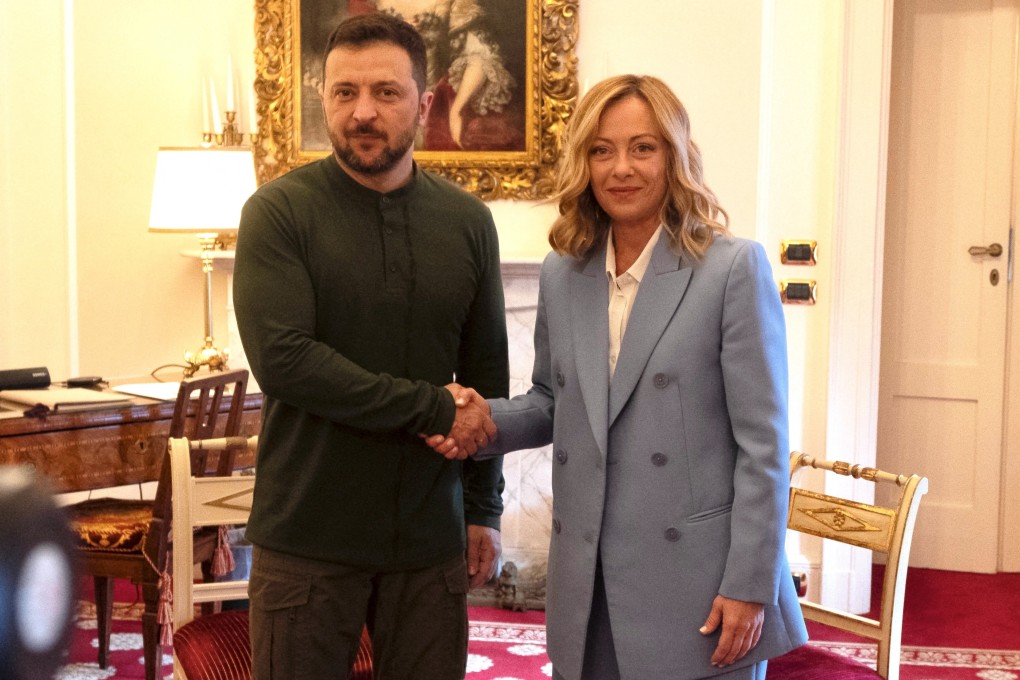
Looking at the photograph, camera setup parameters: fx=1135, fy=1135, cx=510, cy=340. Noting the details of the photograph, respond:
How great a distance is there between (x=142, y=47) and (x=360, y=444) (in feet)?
11.1

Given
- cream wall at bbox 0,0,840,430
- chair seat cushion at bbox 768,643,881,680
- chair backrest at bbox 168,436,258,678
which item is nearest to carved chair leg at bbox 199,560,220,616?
chair backrest at bbox 168,436,258,678

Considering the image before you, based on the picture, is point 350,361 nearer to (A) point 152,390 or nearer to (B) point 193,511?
(B) point 193,511

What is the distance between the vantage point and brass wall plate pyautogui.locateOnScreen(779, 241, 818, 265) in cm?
426

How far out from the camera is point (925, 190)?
4.83m

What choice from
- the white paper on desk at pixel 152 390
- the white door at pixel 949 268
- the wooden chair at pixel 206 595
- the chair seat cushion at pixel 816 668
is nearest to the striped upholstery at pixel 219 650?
the wooden chair at pixel 206 595

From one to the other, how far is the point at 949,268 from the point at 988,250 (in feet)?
0.56

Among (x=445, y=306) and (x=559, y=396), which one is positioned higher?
(x=445, y=306)

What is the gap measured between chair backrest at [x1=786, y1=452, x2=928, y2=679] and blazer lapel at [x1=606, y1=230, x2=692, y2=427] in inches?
33.5

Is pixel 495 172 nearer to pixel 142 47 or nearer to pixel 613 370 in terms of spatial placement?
pixel 142 47

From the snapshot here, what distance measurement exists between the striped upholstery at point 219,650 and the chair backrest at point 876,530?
37.1 inches

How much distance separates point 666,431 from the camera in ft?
5.48

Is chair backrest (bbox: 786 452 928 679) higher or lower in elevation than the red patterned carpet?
higher

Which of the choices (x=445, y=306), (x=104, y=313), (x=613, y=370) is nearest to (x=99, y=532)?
(x=104, y=313)

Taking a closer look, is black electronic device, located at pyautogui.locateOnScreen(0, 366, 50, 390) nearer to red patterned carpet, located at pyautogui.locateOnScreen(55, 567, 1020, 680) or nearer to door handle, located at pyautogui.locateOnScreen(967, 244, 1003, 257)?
red patterned carpet, located at pyautogui.locateOnScreen(55, 567, 1020, 680)
